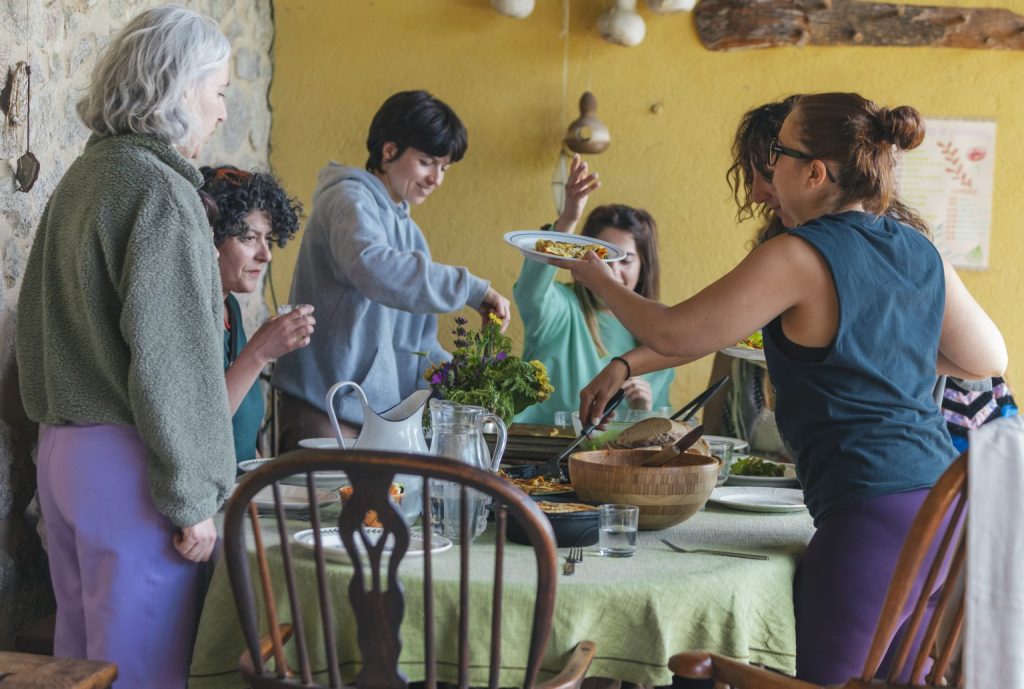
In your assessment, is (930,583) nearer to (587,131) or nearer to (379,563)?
(379,563)

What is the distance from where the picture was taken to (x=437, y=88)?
424 cm

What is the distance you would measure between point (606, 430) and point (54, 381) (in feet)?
3.56

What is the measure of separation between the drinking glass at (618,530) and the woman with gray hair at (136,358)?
586 millimetres

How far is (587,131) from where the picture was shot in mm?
4070

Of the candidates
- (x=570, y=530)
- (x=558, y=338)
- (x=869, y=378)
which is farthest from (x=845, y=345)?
(x=558, y=338)

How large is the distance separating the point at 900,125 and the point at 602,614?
85 cm

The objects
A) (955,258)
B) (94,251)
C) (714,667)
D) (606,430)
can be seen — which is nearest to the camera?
(714,667)

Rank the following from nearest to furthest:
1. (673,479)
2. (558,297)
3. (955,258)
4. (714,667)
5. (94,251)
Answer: (714,667) → (94,251) → (673,479) → (558,297) → (955,258)

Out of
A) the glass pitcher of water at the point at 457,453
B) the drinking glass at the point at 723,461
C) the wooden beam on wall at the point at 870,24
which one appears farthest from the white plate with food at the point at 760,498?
the wooden beam on wall at the point at 870,24

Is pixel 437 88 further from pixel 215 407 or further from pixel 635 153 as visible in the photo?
pixel 215 407

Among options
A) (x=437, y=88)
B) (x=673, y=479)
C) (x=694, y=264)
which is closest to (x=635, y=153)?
(x=694, y=264)

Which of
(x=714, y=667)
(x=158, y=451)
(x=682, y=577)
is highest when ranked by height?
(x=158, y=451)

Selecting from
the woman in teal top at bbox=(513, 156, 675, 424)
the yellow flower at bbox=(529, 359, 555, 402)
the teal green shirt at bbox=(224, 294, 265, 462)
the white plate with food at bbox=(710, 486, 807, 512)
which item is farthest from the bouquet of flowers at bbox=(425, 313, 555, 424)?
the woman in teal top at bbox=(513, 156, 675, 424)

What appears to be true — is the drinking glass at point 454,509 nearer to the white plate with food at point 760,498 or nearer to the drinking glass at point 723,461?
the white plate with food at point 760,498
